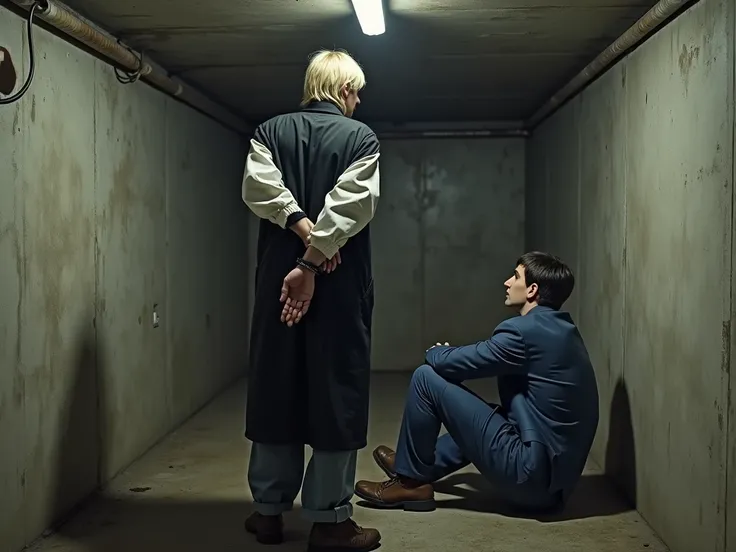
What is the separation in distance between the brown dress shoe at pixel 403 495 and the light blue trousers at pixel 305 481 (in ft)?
1.75

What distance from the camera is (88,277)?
346cm

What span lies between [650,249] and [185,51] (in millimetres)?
2375

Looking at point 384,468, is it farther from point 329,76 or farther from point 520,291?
point 329,76

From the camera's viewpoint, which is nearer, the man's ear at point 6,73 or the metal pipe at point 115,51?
the man's ear at point 6,73

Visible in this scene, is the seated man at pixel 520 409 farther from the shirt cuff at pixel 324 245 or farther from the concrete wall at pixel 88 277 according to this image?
the concrete wall at pixel 88 277

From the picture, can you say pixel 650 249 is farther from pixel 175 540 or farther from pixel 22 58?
pixel 22 58

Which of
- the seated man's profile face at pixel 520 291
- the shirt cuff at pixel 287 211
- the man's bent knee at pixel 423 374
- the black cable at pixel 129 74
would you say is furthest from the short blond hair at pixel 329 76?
the black cable at pixel 129 74

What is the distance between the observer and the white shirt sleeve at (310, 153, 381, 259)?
8.54 feet

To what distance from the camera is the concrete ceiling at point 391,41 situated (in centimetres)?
332

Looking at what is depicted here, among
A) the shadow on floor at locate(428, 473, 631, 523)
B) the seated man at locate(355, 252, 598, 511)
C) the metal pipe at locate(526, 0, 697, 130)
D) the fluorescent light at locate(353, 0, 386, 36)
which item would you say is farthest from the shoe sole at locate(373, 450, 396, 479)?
the metal pipe at locate(526, 0, 697, 130)

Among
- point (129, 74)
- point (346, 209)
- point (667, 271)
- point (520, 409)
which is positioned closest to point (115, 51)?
point (129, 74)

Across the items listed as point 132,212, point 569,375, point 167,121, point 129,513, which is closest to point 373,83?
point 167,121

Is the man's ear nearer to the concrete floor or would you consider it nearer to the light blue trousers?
the light blue trousers

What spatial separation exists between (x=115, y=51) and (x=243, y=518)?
1993 millimetres
